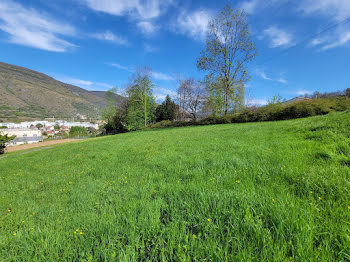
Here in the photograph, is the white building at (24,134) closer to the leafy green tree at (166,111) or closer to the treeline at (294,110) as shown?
the leafy green tree at (166,111)

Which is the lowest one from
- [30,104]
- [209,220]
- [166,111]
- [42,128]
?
[42,128]

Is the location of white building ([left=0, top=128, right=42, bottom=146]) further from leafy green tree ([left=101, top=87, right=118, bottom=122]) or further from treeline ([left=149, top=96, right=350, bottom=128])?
treeline ([left=149, top=96, right=350, bottom=128])

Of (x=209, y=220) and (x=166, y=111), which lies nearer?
(x=209, y=220)

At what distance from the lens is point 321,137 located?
361 cm

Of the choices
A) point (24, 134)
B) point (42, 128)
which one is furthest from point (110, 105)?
point (42, 128)

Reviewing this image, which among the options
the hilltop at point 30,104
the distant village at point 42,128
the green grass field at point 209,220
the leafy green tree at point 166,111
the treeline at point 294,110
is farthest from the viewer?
the hilltop at point 30,104

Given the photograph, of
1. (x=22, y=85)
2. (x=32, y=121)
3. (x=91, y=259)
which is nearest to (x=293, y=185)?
(x=91, y=259)

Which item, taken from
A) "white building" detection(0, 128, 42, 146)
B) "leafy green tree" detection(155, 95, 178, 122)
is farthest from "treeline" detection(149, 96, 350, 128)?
"white building" detection(0, 128, 42, 146)

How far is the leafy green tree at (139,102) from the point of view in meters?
33.4

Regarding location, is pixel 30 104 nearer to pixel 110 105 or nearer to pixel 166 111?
pixel 110 105

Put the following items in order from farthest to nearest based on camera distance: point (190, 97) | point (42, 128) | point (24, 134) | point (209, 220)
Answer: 1. point (42, 128)
2. point (24, 134)
3. point (190, 97)
4. point (209, 220)

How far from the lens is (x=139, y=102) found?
34531mm

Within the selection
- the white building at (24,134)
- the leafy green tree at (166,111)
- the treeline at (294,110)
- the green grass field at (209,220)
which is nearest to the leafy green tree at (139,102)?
the leafy green tree at (166,111)

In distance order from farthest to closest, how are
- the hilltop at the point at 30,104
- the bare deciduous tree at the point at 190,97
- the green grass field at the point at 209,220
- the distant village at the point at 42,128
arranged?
the hilltop at the point at 30,104 → the distant village at the point at 42,128 → the bare deciduous tree at the point at 190,97 → the green grass field at the point at 209,220
